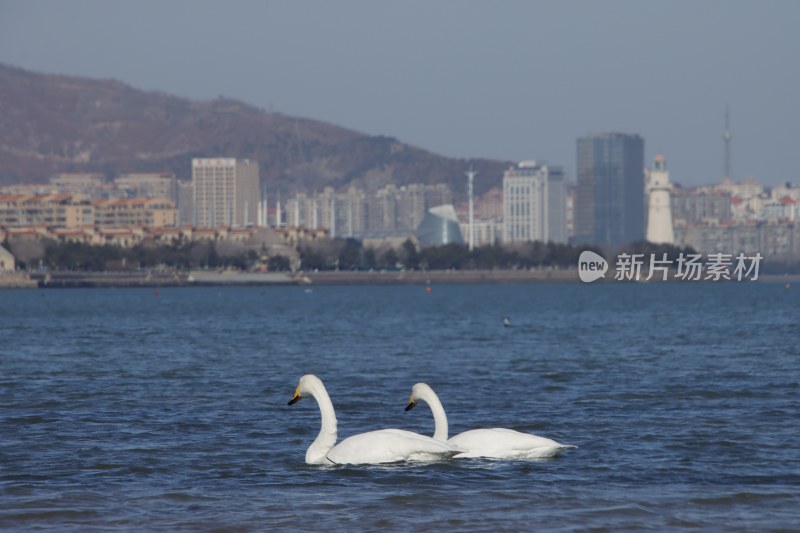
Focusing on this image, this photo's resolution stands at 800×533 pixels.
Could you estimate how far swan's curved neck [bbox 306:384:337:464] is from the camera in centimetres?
1645

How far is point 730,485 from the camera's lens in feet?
50.1

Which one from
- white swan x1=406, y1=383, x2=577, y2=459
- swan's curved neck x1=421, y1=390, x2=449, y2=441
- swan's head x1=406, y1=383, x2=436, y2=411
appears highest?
swan's head x1=406, y1=383, x2=436, y2=411

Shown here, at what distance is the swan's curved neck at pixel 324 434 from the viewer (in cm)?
1645

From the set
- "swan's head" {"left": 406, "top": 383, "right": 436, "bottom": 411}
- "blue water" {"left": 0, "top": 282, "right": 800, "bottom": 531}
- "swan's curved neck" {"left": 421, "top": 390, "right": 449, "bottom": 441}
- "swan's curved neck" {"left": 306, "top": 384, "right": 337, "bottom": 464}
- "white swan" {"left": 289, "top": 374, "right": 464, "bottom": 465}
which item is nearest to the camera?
"blue water" {"left": 0, "top": 282, "right": 800, "bottom": 531}

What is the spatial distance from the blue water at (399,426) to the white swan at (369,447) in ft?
0.49

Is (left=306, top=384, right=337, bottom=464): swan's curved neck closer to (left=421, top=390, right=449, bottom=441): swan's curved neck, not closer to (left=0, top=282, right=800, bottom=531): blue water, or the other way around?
(left=0, top=282, right=800, bottom=531): blue water

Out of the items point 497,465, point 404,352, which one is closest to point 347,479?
point 497,465

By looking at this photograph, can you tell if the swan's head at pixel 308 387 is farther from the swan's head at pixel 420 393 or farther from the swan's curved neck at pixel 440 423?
the swan's curved neck at pixel 440 423

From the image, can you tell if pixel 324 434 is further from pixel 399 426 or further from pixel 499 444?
pixel 399 426

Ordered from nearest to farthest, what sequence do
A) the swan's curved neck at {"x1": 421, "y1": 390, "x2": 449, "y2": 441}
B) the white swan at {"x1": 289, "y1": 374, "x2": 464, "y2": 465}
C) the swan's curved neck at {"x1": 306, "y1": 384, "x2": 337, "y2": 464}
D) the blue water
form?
the blue water, the white swan at {"x1": 289, "y1": 374, "x2": 464, "y2": 465}, the swan's curved neck at {"x1": 306, "y1": 384, "x2": 337, "y2": 464}, the swan's curved neck at {"x1": 421, "y1": 390, "x2": 449, "y2": 441}

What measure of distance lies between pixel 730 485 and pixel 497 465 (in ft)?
8.36

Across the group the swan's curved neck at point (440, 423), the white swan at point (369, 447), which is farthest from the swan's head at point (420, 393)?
the white swan at point (369, 447)

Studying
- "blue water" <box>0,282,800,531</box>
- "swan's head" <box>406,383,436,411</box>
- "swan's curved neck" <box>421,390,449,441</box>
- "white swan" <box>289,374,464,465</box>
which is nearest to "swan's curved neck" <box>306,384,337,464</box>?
"white swan" <box>289,374,464,465</box>

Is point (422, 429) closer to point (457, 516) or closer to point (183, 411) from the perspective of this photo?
point (183, 411)
